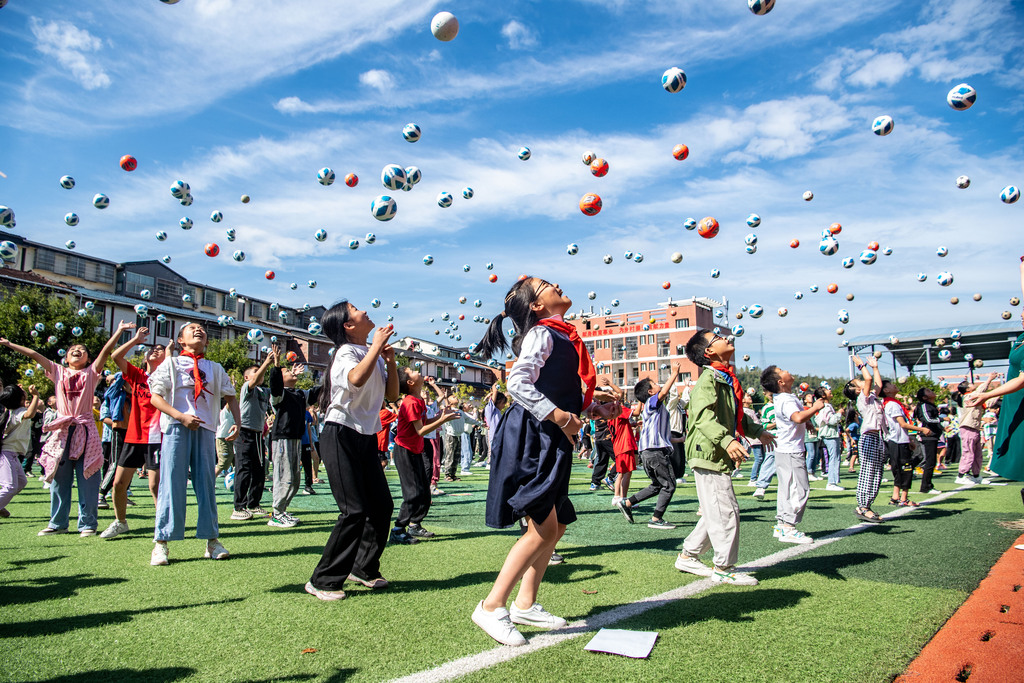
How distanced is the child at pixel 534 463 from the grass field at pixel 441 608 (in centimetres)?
16

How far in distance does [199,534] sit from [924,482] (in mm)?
11541

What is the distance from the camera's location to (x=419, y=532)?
21.6ft

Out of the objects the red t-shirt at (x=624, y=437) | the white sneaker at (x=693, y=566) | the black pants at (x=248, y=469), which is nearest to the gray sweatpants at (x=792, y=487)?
the white sneaker at (x=693, y=566)

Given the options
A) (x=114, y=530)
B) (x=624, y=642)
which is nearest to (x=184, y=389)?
(x=114, y=530)

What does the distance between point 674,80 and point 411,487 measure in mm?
5678

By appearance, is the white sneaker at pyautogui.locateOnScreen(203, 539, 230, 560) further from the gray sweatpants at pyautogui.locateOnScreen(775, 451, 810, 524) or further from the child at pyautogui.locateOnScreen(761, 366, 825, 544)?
the gray sweatpants at pyautogui.locateOnScreen(775, 451, 810, 524)

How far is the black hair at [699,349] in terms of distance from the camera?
16.6ft

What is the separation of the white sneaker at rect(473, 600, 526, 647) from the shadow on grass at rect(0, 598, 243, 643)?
2010 millimetres

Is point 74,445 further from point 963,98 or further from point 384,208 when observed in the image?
point 963,98

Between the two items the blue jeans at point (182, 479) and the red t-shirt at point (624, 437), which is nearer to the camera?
the blue jeans at point (182, 479)

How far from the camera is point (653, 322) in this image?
72.8 metres

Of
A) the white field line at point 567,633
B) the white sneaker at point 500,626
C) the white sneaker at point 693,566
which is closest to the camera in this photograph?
the white field line at point 567,633

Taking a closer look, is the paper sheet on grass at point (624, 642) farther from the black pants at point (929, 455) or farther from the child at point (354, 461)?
the black pants at point (929, 455)

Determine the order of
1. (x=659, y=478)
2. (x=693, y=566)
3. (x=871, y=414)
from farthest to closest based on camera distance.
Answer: (x=871, y=414), (x=659, y=478), (x=693, y=566)
